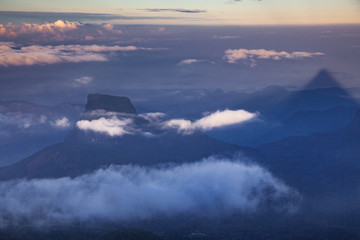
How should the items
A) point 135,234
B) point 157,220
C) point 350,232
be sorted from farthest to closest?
point 157,220 → point 350,232 → point 135,234

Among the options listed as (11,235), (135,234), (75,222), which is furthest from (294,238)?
(11,235)

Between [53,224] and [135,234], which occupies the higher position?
[135,234]

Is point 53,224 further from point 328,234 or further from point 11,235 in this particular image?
point 328,234

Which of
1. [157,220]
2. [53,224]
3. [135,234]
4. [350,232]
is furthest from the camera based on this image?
[157,220]

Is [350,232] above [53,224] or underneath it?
above

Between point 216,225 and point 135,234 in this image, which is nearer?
point 135,234

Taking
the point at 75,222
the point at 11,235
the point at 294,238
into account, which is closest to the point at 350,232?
the point at 294,238

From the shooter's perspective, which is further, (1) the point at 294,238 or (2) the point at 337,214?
(2) the point at 337,214

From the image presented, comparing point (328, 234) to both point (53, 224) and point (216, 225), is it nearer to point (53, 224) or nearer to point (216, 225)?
point (216, 225)

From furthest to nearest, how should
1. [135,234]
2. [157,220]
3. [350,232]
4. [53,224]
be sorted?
[157,220]
[53,224]
[350,232]
[135,234]
